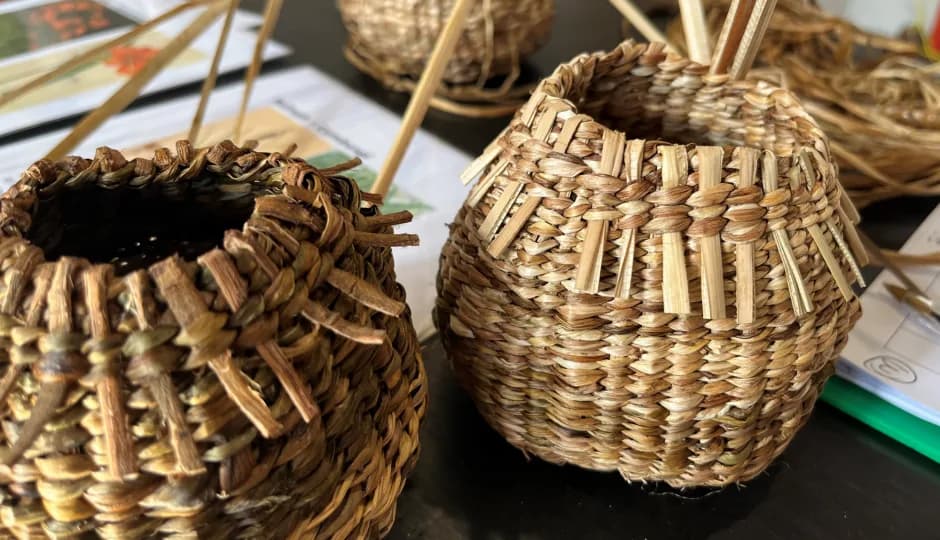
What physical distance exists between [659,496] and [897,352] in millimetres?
184

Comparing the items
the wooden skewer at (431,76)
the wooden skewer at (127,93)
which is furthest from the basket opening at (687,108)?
the wooden skewer at (127,93)

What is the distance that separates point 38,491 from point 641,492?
26 cm

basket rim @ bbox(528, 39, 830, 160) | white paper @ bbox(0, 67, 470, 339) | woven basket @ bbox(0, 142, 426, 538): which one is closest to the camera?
woven basket @ bbox(0, 142, 426, 538)

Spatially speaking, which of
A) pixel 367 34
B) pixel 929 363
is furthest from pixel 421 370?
pixel 367 34

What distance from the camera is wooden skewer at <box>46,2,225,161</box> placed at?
389mm

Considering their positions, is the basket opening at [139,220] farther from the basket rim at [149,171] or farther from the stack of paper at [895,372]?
the stack of paper at [895,372]

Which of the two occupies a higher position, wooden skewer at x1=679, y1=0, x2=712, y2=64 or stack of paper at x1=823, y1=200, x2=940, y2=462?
wooden skewer at x1=679, y1=0, x2=712, y2=64

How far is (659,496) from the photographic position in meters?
0.36

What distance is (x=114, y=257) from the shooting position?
0.31 m

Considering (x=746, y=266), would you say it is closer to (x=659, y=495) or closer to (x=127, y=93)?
(x=659, y=495)

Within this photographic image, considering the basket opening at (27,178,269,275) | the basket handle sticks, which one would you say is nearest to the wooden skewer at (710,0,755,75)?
the basket handle sticks

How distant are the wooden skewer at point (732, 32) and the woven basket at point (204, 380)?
0.65ft

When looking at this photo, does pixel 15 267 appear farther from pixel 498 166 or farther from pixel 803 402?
pixel 803 402

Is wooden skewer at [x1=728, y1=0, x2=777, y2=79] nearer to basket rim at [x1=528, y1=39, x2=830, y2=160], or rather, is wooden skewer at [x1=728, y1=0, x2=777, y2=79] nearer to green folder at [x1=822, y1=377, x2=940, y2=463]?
basket rim at [x1=528, y1=39, x2=830, y2=160]
